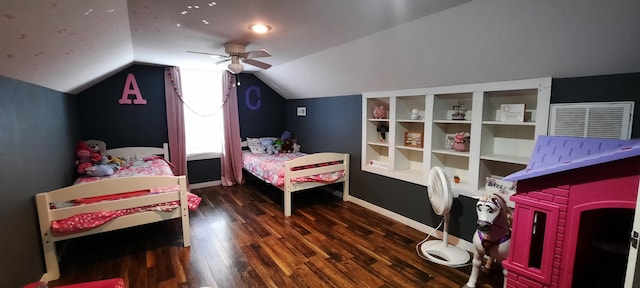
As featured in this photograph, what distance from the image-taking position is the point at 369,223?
10.6 feet

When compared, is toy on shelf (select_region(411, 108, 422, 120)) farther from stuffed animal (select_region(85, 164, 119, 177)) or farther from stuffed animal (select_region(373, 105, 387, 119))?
stuffed animal (select_region(85, 164, 119, 177))

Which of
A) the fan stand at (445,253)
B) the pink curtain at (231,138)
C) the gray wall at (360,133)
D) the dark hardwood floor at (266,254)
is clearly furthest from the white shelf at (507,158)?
the pink curtain at (231,138)

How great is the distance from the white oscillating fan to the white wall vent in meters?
0.86

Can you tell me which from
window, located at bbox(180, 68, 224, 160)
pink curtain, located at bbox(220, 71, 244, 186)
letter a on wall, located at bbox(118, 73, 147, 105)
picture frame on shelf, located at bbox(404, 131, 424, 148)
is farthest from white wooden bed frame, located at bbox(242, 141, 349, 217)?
letter a on wall, located at bbox(118, 73, 147, 105)

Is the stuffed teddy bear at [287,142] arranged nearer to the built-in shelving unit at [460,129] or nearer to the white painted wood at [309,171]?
the white painted wood at [309,171]

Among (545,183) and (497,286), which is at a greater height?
(545,183)

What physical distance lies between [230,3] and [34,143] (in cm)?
192

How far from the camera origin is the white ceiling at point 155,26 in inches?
54.2

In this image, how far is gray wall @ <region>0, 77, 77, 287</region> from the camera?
1683 mm

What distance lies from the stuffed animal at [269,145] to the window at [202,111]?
0.74m

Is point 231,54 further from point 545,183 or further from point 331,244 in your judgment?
point 545,183

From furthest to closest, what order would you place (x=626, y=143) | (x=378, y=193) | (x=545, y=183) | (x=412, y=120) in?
(x=378, y=193) < (x=412, y=120) < (x=545, y=183) < (x=626, y=143)

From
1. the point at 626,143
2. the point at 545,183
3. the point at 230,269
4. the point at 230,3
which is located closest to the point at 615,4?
the point at 626,143

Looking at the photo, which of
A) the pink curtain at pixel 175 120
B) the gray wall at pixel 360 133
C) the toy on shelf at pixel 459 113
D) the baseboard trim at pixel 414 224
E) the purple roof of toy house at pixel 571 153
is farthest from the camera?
the pink curtain at pixel 175 120
